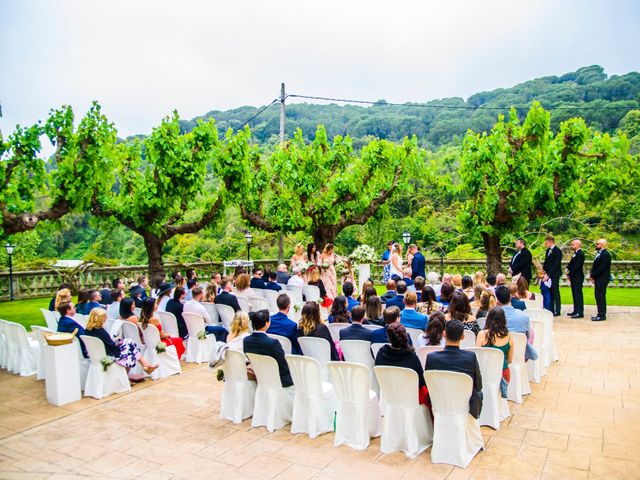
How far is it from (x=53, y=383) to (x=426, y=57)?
79.9 metres

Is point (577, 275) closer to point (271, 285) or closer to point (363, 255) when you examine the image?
point (363, 255)

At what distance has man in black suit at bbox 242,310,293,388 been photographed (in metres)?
5.68

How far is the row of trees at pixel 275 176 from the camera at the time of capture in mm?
11445

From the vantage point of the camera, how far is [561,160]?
547 inches

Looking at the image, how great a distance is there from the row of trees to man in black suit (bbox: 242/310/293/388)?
725cm

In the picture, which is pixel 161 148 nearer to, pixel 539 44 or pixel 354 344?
pixel 354 344

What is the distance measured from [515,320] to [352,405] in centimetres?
258

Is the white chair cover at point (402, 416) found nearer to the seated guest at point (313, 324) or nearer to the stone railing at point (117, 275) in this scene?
the seated guest at point (313, 324)

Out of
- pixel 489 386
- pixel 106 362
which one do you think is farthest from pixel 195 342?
pixel 489 386

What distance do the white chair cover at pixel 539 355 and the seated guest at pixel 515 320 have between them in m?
0.52

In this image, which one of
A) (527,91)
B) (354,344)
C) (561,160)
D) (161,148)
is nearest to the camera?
(354,344)

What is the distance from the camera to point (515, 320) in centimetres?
657

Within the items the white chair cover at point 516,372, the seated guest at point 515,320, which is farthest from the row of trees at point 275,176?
the white chair cover at point 516,372

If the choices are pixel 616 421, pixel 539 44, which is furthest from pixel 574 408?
pixel 539 44
